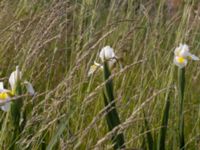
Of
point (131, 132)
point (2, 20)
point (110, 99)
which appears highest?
point (2, 20)

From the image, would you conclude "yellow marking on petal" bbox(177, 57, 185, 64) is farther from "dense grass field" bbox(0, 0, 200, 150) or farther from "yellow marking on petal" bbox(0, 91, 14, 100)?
"yellow marking on petal" bbox(0, 91, 14, 100)

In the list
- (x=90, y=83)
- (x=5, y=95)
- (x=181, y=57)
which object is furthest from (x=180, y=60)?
(x=5, y=95)

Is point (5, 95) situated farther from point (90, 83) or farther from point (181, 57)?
point (181, 57)

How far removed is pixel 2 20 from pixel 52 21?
110 cm

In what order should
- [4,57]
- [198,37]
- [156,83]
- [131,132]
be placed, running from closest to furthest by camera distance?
[131,132] → [156,83] → [4,57] → [198,37]

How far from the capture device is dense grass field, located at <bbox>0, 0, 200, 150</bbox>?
1.88m

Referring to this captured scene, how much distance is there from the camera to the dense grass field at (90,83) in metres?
Answer: 1.88

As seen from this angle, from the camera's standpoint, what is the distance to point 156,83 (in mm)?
2596

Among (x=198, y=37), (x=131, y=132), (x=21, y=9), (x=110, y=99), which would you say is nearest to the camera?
(x=110, y=99)

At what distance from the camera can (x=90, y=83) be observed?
2291 millimetres

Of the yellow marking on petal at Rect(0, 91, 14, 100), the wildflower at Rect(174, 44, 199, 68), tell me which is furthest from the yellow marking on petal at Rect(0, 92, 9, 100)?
the wildflower at Rect(174, 44, 199, 68)

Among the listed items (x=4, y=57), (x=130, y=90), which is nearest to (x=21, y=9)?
(x=4, y=57)

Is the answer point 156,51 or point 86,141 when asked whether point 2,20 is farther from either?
point 86,141

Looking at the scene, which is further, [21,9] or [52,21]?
[21,9]
